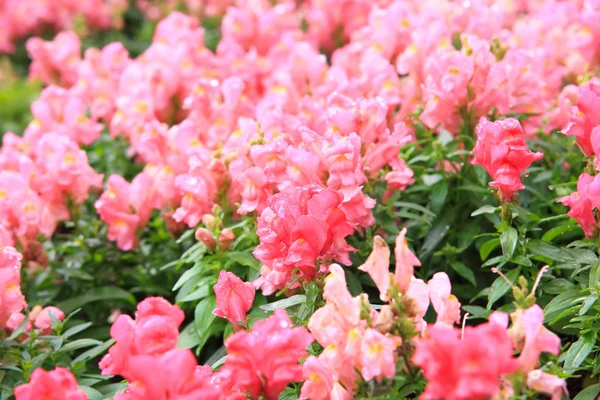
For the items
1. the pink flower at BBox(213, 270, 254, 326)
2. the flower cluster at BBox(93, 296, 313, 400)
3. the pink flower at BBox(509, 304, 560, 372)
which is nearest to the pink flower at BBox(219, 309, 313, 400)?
the flower cluster at BBox(93, 296, 313, 400)

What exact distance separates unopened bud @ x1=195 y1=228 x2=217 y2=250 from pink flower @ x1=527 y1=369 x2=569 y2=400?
4.35 feet

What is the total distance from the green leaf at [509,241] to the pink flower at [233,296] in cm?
84

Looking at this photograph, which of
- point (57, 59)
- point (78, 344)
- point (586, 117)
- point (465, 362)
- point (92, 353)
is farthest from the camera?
point (57, 59)

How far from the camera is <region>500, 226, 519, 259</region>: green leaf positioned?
2.64 meters

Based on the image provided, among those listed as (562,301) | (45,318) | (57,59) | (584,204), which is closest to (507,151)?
(584,204)

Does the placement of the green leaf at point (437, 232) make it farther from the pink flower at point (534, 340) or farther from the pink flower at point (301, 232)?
the pink flower at point (534, 340)

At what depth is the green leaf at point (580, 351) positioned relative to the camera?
2455 mm

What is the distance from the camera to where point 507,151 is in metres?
2.57

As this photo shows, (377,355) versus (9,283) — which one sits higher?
(377,355)

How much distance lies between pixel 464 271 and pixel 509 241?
1.37 feet

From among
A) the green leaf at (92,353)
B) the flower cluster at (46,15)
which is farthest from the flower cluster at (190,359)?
the flower cluster at (46,15)

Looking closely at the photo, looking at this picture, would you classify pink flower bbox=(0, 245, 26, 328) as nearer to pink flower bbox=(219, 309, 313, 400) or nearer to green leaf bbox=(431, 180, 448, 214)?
pink flower bbox=(219, 309, 313, 400)

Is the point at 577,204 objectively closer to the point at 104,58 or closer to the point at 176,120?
the point at 176,120

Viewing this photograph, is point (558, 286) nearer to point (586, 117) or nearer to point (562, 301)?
point (562, 301)
